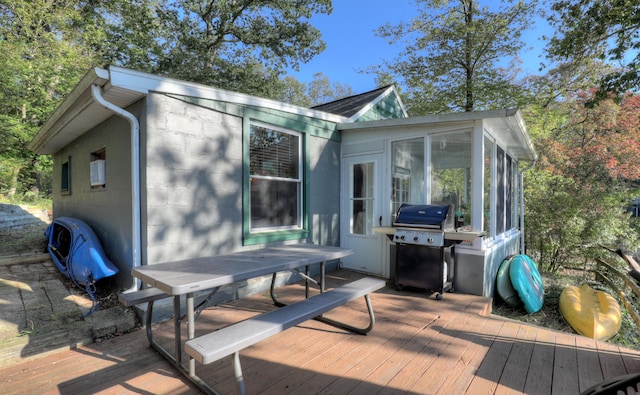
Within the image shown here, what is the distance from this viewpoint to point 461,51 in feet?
33.6

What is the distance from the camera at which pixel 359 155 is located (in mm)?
5121

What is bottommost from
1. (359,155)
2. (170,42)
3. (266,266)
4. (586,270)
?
(586,270)

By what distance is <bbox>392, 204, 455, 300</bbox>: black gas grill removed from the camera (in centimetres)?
378

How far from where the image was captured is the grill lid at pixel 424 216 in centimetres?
380

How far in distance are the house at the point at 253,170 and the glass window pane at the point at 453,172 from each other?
0.9 inches

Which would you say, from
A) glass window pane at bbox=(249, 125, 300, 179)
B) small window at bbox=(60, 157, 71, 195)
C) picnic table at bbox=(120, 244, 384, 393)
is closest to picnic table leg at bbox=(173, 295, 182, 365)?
picnic table at bbox=(120, 244, 384, 393)

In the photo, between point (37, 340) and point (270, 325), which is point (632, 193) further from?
point (37, 340)

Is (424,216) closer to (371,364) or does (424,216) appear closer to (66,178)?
(371,364)

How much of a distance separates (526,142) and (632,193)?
6494 mm

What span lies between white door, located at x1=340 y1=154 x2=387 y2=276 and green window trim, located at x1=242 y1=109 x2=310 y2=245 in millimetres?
897

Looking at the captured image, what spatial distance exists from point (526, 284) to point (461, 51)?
8.66m

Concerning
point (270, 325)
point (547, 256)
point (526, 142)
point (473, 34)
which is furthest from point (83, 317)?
point (473, 34)

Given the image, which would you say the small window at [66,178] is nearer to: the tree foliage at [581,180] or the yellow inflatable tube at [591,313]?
the yellow inflatable tube at [591,313]

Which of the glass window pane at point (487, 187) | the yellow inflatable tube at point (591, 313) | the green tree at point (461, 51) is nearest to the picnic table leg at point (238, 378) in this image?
the yellow inflatable tube at point (591, 313)
